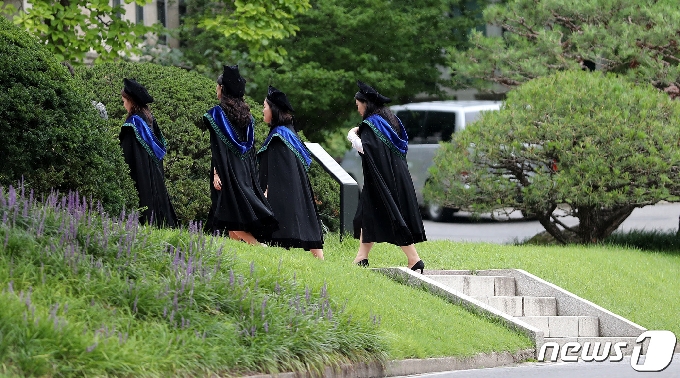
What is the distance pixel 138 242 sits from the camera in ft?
30.8

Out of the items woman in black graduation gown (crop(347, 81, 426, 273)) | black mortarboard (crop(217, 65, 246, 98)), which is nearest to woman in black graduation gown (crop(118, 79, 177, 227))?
black mortarboard (crop(217, 65, 246, 98))

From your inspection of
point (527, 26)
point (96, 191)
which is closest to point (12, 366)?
point (96, 191)

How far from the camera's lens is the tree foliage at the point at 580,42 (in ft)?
63.9

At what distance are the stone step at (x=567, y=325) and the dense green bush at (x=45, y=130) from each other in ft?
13.2

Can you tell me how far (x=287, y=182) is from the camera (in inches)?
507

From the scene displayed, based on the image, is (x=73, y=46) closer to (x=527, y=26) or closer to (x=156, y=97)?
(x=156, y=97)

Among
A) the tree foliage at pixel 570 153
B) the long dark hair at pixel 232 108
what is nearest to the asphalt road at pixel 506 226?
the tree foliage at pixel 570 153

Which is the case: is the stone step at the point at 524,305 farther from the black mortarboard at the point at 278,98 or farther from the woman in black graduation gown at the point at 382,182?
the black mortarboard at the point at 278,98

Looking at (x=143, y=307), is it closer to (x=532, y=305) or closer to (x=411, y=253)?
(x=411, y=253)

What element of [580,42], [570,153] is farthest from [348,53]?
[570,153]

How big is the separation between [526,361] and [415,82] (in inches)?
631

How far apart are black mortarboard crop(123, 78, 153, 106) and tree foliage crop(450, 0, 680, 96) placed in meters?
8.51

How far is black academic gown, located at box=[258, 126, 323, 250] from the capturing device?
41.8ft

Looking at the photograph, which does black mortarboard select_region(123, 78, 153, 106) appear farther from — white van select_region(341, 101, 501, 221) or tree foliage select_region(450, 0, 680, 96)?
white van select_region(341, 101, 501, 221)
